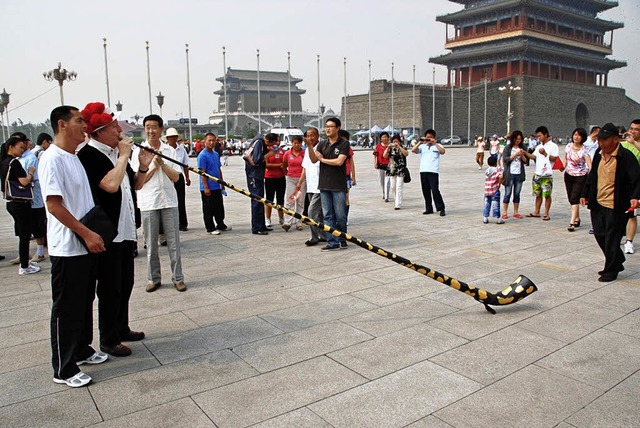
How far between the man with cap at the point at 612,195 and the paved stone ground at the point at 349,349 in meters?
0.30

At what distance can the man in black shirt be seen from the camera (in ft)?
22.9

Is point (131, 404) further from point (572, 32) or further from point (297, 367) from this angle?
point (572, 32)

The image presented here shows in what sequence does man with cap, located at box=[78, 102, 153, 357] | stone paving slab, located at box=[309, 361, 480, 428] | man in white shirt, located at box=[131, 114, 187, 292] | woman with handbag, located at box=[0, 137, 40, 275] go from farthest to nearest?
woman with handbag, located at box=[0, 137, 40, 275] < man in white shirt, located at box=[131, 114, 187, 292] < man with cap, located at box=[78, 102, 153, 357] < stone paving slab, located at box=[309, 361, 480, 428]

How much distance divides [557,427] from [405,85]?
65.8 metres

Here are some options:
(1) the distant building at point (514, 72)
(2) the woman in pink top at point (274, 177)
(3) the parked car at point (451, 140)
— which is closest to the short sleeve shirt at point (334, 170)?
(2) the woman in pink top at point (274, 177)

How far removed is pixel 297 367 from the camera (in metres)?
3.57

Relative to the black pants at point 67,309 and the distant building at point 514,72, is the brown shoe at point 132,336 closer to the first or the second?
the black pants at point 67,309

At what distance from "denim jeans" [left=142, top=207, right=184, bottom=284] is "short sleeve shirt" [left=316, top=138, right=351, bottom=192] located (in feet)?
7.59

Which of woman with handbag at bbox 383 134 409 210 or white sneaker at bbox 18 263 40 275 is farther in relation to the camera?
woman with handbag at bbox 383 134 409 210

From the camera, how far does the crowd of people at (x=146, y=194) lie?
334 centimetres

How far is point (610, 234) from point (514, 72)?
60.5 metres

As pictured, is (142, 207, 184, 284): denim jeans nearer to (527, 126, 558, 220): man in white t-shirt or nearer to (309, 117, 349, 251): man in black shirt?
(309, 117, 349, 251): man in black shirt

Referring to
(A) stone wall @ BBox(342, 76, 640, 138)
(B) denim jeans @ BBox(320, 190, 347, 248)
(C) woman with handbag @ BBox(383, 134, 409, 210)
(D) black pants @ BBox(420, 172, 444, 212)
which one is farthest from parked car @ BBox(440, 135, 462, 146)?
(B) denim jeans @ BBox(320, 190, 347, 248)

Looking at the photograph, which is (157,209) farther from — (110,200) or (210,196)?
(210,196)
